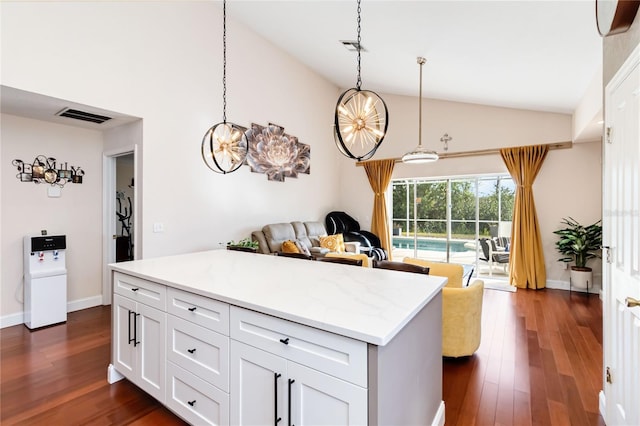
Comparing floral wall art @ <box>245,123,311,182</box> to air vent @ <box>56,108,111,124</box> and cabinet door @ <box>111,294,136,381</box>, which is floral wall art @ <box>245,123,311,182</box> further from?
cabinet door @ <box>111,294,136,381</box>

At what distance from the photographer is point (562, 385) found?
7.81ft

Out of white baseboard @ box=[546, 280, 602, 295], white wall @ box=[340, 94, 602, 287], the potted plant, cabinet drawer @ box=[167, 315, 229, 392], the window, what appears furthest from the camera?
the window

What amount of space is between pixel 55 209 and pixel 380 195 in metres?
5.62

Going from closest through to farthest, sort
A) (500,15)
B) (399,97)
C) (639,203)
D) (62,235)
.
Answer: (639,203) → (500,15) → (62,235) → (399,97)

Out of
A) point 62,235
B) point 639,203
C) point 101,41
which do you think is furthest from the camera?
point 62,235

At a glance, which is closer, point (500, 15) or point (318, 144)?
point (500, 15)

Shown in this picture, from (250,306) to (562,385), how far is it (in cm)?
253

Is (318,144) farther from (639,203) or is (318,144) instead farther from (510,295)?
(639,203)

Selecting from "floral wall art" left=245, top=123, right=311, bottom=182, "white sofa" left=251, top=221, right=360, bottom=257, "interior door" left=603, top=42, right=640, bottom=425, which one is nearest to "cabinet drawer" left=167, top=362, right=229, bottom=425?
"interior door" left=603, top=42, right=640, bottom=425

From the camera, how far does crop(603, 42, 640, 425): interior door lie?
4.91 feet

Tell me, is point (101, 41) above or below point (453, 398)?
above

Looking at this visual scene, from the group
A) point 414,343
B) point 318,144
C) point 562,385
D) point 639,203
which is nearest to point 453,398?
point 562,385

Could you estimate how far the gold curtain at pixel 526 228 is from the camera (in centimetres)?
526

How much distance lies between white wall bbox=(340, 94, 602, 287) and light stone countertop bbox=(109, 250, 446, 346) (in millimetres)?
4677
